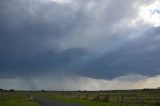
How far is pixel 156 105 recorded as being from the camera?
51.0 meters

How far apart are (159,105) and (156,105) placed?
2.16 ft

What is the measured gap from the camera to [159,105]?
50469mm
